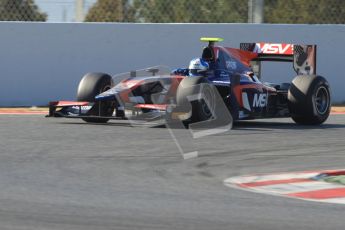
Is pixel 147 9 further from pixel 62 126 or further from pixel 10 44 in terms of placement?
pixel 62 126

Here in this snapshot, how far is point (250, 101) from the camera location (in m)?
12.8

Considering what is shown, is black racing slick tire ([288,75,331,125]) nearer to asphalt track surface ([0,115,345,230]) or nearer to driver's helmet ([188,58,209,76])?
asphalt track surface ([0,115,345,230])

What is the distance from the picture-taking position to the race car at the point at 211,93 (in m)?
12.0

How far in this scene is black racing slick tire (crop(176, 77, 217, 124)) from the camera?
465 inches

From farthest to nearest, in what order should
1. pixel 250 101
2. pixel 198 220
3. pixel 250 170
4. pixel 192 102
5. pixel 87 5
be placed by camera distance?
pixel 87 5
pixel 250 101
pixel 192 102
pixel 250 170
pixel 198 220

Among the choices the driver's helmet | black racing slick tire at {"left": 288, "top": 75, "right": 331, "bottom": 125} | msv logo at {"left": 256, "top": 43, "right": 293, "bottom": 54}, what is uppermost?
msv logo at {"left": 256, "top": 43, "right": 293, "bottom": 54}

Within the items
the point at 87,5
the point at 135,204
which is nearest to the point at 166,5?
the point at 87,5

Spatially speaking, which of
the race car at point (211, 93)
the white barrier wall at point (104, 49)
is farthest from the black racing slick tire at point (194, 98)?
the white barrier wall at point (104, 49)

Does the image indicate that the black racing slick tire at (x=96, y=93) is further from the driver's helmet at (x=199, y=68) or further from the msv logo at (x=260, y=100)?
the msv logo at (x=260, y=100)

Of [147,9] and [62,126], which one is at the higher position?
[147,9]

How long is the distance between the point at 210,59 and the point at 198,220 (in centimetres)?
A: 721

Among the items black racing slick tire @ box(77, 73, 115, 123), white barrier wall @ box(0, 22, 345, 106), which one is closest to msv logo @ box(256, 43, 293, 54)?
black racing slick tire @ box(77, 73, 115, 123)

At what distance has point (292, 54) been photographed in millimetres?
13734

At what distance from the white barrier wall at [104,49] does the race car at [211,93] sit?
2587 mm
